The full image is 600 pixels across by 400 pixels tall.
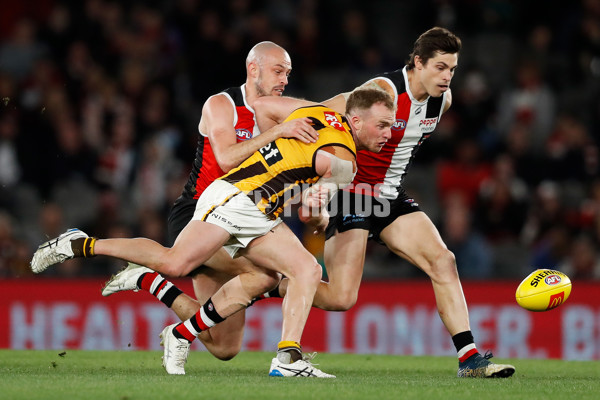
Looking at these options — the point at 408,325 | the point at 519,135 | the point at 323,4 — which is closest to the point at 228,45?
the point at 323,4

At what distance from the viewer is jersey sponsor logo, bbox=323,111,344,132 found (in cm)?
669

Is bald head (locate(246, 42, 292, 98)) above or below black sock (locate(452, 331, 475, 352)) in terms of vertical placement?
above

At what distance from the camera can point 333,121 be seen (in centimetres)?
672

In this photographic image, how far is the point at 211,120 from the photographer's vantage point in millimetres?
7207

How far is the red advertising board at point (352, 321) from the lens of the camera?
10555mm

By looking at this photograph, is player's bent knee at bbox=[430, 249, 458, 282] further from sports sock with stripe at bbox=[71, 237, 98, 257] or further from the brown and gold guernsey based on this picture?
sports sock with stripe at bbox=[71, 237, 98, 257]

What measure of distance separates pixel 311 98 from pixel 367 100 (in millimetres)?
7668

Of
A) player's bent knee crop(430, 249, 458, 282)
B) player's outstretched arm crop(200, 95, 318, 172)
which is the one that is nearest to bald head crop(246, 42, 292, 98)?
player's outstretched arm crop(200, 95, 318, 172)

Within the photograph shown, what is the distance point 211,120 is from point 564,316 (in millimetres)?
5178

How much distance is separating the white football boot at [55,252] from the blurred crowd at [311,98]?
Answer: 4.51 meters

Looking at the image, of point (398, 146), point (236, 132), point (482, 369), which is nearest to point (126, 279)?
A: point (236, 132)

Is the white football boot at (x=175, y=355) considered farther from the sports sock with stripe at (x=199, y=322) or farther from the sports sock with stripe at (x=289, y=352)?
the sports sock with stripe at (x=289, y=352)

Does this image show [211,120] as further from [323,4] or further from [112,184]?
[323,4]

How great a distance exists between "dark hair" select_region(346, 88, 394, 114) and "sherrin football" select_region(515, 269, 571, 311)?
1.81 m
